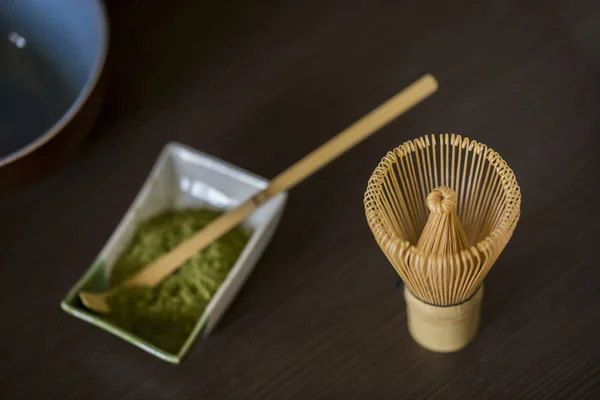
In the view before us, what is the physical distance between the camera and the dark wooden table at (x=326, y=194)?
56cm

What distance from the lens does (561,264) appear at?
1.90 ft

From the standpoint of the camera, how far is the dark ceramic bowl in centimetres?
63

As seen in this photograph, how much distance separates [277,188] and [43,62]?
277 millimetres

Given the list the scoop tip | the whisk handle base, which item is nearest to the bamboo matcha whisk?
the whisk handle base

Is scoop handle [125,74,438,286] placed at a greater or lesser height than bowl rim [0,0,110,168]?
lesser

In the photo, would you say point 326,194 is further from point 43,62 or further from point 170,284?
point 43,62

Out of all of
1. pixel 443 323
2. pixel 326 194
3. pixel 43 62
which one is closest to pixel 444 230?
pixel 443 323

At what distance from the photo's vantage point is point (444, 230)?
44 cm

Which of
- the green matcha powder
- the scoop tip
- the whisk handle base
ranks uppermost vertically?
the scoop tip

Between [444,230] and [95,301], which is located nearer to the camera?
[444,230]

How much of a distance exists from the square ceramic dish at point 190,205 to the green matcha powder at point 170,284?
12 mm

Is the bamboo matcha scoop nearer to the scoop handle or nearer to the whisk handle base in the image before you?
the scoop handle

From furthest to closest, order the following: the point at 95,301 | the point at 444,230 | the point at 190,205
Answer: the point at 190,205 → the point at 95,301 → the point at 444,230

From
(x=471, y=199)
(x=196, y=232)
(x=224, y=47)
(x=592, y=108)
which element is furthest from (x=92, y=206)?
(x=592, y=108)
